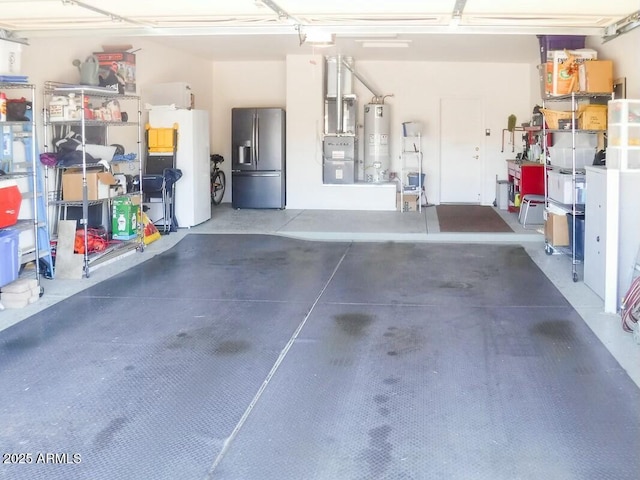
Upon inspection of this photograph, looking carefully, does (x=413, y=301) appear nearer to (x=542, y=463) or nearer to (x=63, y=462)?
(x=542, y=463)

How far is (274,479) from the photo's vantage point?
2459 millimetres

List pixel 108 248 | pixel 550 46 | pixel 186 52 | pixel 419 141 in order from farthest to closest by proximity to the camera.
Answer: pixel 419 141 → pixel 186 52 → pixel 550 46 → pixel 108 248

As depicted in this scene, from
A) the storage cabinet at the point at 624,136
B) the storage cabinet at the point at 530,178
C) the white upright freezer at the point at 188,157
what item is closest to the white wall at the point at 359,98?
the white upright freezer at the point at 188,157

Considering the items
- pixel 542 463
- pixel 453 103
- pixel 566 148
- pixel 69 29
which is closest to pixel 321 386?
pixel 542 463

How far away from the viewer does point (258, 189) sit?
36.0 feet

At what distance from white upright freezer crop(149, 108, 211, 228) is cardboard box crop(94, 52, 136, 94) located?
947mm

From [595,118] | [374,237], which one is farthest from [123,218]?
[595,118]

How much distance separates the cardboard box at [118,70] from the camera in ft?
23.1

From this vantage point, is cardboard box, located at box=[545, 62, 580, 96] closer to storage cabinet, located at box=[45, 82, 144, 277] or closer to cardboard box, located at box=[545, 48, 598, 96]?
cardboard box, located at box=[545, 48, 598, 96]

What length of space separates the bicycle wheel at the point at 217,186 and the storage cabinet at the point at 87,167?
4.24 m

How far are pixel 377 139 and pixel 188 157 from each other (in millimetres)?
3740

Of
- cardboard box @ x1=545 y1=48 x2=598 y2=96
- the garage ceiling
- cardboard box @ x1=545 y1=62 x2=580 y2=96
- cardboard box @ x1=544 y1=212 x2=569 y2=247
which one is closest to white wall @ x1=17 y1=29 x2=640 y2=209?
cardboard box @ x1=545 y1=48 x2=598 y2=96

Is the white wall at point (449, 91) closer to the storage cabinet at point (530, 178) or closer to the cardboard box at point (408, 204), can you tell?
the cardboard box at point (408, 204)

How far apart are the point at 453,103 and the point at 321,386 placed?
9.15m
